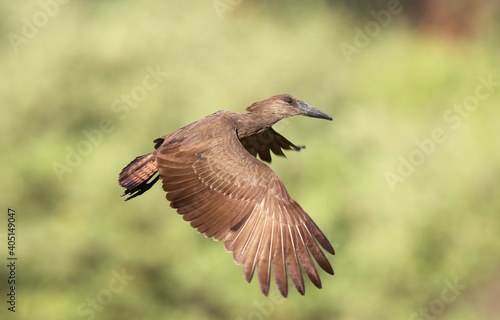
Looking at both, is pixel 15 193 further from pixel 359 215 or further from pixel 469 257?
pixel 469 257

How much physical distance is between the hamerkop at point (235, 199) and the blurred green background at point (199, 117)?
5.84m

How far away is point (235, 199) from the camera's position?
16.6ft

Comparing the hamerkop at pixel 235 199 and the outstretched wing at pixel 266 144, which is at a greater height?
the outstretched wing at pixel 266 144

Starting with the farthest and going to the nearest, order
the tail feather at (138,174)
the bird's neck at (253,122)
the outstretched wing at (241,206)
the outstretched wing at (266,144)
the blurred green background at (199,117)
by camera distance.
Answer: the blurred green background at (199,117)
the outstretched wing at (266,144)
the bird's neck at (253,122)
the tail feather at (138,174)
the outstretched wing at (241,206)

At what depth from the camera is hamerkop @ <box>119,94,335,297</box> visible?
4770 mm

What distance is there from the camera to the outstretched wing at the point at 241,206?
15.6 ft

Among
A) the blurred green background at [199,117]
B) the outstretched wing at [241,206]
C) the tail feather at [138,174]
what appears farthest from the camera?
the blurred green background at [199,117]

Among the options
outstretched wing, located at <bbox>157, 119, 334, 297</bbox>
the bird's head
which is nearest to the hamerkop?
outstretched wing, located at <bbox>157, 119, 334, 297</bbox>

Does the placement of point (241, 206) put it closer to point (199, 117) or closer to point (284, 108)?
point (284, 108)

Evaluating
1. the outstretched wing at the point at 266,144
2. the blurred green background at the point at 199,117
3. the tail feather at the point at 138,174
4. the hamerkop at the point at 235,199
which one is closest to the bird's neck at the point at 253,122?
the hamerkop at the point at 235,199

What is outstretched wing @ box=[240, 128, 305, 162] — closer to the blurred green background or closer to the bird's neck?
the bird's neck

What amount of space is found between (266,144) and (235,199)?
1608 millimetres

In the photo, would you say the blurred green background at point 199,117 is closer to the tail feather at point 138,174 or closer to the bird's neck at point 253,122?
the bird's neck at point 253,122

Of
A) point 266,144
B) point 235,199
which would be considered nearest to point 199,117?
point 266,144
